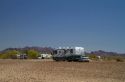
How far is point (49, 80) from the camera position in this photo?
2019cm

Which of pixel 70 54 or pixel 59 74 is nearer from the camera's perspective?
pixel 59 74

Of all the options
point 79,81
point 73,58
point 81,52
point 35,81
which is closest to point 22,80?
point 35,81

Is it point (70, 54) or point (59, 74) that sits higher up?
point (70, 54)

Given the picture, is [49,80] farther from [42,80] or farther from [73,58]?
[73,58]

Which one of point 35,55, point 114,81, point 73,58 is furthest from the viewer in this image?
point 35,55

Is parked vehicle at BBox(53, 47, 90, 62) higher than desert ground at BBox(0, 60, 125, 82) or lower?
higher

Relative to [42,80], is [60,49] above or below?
above

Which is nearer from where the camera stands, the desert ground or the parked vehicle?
the desert ground

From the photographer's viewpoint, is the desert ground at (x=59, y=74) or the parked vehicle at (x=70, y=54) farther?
the parked vehicle at (x=70, y=54)

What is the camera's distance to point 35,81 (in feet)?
63.1

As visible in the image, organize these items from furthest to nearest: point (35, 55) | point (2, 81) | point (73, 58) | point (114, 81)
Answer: point (35, 55), point (73, 58), point (114, 81), point (2, 81)

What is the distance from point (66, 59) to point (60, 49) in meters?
3.34

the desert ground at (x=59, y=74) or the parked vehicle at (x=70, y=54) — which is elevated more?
the parked vehicle at (x=70, y=54)

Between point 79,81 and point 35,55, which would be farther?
point 35,55
